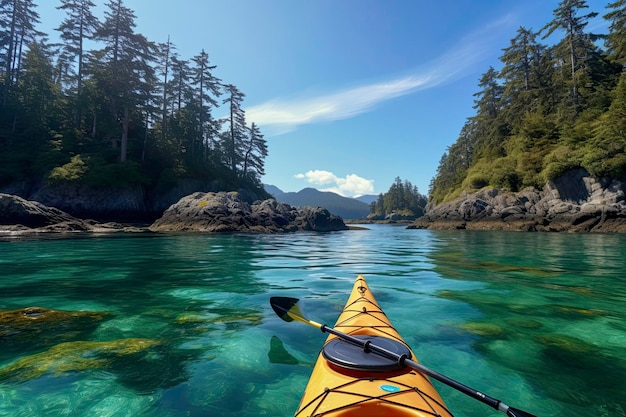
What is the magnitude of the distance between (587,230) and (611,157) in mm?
7859

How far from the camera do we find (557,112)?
135 feet

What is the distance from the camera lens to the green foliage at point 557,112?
99.9 feet

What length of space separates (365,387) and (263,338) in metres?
2.91

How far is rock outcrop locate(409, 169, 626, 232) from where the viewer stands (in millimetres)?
27594

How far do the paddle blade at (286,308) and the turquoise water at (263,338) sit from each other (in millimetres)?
332

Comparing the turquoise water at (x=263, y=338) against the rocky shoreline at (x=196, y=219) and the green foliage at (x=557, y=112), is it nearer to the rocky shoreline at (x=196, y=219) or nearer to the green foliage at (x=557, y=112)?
the rocky shoreline at (x=196, y=219)

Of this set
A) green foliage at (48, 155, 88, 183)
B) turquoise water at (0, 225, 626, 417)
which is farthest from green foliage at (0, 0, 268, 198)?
turquoise water at (0, 225, 626, 417)

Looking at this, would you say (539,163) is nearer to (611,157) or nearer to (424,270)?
(611,157)

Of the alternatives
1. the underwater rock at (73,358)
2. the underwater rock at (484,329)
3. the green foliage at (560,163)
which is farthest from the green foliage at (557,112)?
the underwater rock at (73,358)

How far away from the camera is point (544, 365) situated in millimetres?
4098

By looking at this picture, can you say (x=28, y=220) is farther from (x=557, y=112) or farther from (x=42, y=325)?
(x=557, y=112)

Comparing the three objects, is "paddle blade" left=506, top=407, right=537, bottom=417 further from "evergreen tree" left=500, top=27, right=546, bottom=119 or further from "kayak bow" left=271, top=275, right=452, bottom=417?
"evergreen tree" left=500, top=27, right=546, bottom=119

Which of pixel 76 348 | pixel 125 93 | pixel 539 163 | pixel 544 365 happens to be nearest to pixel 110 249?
pixel 76 348

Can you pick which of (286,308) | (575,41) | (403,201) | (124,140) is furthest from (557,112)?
(403,201)
